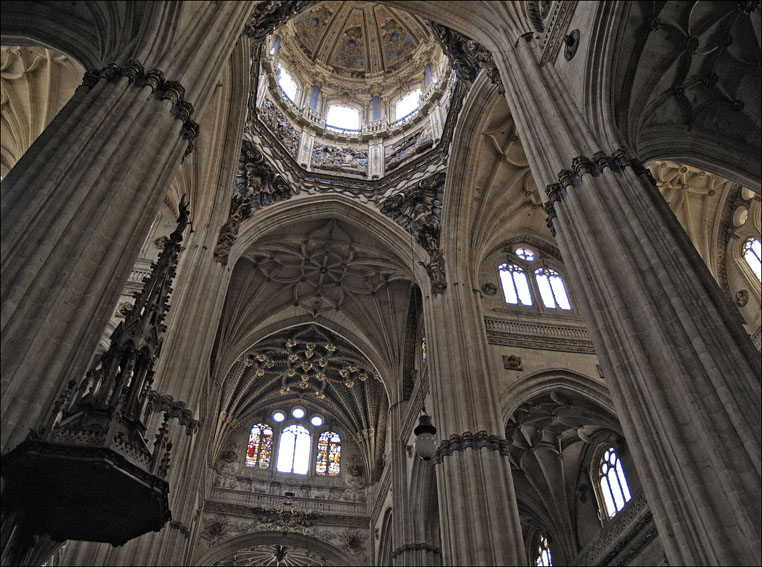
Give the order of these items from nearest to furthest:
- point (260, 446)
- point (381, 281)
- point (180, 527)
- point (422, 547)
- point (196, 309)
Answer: point (180, 527)
point (196, 309)
point (422, 547)
point (381, 281)
point (260, 446)

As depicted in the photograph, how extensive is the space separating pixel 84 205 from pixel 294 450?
21.9m

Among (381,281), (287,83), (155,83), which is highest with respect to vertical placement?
(287,83)

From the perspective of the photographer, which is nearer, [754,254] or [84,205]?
[84,205]

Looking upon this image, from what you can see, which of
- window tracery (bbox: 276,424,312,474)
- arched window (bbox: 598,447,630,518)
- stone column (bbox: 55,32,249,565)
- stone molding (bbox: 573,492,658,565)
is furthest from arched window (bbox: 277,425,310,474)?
stone molding (bbox: 573,492,658,565)

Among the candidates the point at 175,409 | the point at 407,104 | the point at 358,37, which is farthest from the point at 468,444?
the point at 358,37

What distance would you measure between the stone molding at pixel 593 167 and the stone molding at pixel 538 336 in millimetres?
7429

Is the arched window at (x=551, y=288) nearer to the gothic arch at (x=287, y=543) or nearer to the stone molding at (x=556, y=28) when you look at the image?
the stone molding at (x=556, y=28)

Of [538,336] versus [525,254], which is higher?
[525,254]

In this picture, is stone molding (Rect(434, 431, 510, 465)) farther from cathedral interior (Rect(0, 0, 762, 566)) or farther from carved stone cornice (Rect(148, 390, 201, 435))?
carved stone cornice (Rect(148, 390, 201, 435))

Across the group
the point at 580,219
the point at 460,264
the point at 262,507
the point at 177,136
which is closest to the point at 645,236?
the point at 580,219

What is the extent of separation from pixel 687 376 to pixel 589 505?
13.3 meters

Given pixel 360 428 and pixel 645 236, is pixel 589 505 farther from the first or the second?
pixel 645 236

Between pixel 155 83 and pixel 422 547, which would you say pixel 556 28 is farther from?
pixel 422 547

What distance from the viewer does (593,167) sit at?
8.41 metres
